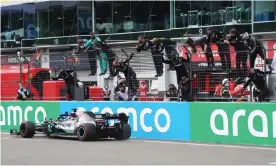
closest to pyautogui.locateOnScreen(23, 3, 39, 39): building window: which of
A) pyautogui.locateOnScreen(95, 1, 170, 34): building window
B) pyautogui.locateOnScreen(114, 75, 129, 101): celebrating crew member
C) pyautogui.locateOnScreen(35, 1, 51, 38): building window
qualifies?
pyautogui.locateOnScreen(35, 1, 51, 38): building window

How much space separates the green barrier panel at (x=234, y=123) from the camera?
13.9 metres

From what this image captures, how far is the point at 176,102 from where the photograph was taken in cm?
1599

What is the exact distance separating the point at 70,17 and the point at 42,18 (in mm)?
3206

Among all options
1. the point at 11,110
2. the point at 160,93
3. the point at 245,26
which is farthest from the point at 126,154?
the point at 245,26

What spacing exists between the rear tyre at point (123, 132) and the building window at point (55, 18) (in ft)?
97.9

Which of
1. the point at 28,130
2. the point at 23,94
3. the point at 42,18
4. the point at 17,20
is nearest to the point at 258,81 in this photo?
the point at 28,130

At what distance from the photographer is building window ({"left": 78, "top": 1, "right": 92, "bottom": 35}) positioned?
42.8 meters

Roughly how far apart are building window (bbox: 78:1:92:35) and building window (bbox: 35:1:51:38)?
141 inches

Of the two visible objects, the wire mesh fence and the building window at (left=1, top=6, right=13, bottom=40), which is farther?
the building window at (left=1, top=6, right=13, bottom=40)

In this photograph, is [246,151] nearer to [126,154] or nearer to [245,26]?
[126,154]

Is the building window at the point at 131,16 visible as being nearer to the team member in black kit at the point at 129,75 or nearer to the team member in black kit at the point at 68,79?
the team member in black kit at the point at 68,79

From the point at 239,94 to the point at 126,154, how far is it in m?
4.20

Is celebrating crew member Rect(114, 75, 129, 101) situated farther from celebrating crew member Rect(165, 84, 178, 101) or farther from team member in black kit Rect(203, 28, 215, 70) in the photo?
team member in black kit Rect(203, 28, 215, 70)

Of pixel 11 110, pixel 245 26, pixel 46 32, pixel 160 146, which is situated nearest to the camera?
pixel 160 146
